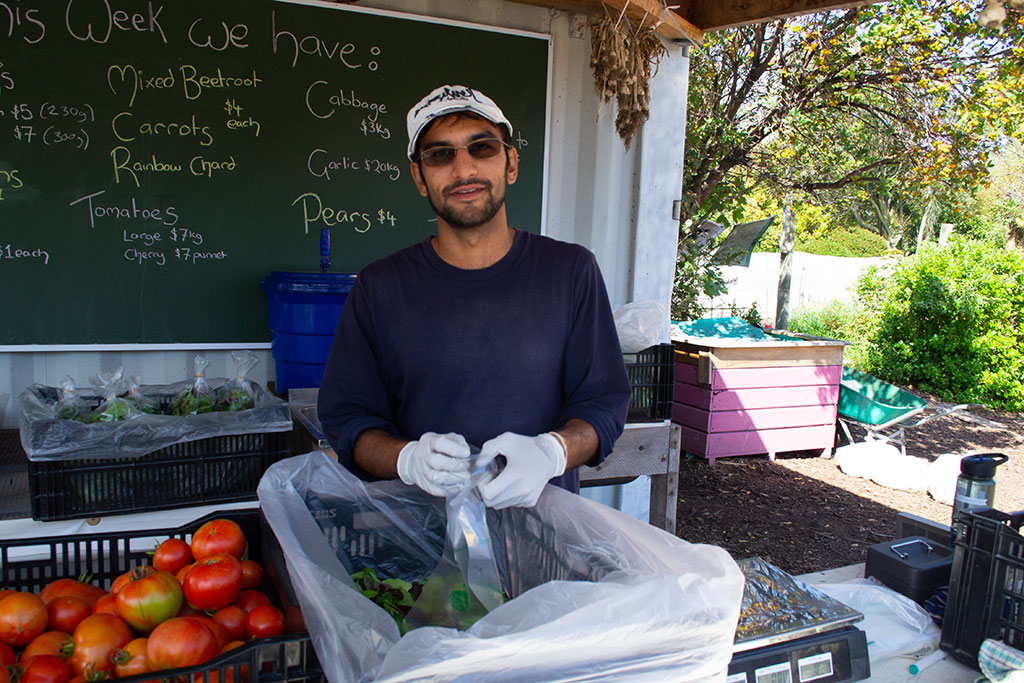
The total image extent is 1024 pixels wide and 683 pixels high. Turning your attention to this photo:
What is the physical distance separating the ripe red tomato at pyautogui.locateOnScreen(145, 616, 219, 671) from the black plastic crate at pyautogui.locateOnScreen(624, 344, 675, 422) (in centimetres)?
258

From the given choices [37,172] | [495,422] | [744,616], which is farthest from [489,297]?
[37,172]

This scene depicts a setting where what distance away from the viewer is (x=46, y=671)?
3.96ft

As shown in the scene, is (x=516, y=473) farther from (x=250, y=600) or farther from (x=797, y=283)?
(x=797, y=283)

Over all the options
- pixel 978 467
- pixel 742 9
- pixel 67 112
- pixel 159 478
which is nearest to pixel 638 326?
pixel 978 467

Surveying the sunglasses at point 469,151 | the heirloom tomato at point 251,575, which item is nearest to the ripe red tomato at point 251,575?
the heirloom tomato at point 251,575

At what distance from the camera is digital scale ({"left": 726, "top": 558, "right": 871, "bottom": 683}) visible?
148 centimetres

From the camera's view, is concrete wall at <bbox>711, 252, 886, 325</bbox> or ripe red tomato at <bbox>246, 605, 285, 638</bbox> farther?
concrete wall at <bbox>711, 252, 886, 325</bbox>

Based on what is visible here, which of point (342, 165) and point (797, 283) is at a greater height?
point (342, 165)

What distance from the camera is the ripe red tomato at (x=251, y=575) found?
1.51 meters

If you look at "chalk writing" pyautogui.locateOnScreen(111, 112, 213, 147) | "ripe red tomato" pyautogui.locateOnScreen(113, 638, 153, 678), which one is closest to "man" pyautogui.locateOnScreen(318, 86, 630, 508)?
"ripe red tomato" pyautogui.locateOnScreen(113, 638, 153, 678)

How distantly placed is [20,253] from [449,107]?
105 inches

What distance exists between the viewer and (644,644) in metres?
1.07

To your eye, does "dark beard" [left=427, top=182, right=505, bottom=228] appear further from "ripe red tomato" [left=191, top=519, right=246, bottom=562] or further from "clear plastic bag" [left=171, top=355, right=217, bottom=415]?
"clear plastic bag" [left=171, top=355, right=217, bottom=415]

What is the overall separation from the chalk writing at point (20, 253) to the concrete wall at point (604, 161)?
2.04 meters
